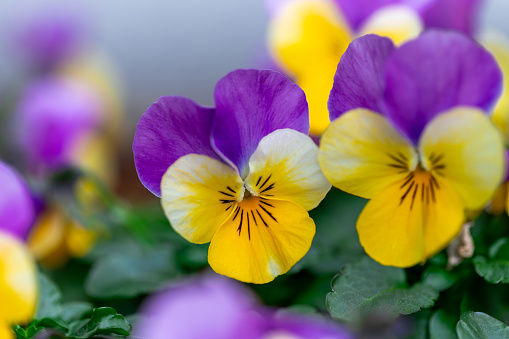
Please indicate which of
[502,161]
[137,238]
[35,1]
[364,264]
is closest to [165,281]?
[137,238]

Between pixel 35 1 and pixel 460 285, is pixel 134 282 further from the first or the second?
pixel 35 1

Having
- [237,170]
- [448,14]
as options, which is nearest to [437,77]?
[237,170]

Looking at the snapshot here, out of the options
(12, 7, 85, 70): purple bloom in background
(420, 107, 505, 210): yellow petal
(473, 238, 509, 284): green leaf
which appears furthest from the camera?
(12, 7, 85, 70): purple bloom in background

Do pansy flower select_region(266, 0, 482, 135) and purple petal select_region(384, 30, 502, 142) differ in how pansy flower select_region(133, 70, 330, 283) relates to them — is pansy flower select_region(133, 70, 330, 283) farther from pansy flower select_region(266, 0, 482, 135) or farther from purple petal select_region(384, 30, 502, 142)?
pansy flower select_region(266, 0, 482, 135)

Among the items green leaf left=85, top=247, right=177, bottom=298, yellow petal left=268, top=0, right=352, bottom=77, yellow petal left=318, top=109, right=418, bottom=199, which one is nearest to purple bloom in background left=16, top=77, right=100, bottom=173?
green leaf left=85, top=247, right=177, bottom=298

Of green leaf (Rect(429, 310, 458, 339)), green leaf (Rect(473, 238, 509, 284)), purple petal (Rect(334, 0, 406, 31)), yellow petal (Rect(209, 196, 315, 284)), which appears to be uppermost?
purple petal (Rect(334, 0, 406, 31))

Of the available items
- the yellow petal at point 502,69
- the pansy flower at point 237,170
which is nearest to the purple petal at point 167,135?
the pansy flower at point 237,170

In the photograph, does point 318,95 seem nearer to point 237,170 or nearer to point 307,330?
point 237,170

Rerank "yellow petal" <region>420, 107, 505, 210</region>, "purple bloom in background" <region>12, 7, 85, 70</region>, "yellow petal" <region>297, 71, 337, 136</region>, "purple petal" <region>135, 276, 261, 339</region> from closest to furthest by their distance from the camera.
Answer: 1. "purple petal" <region>135, 276, 261, 339</region>
2. "yellow petal" <region>420, 107, 505, 210</region>
3. "yellow petal" <region>297, 71, 337, 136</region>
4. "purple bloom in background" <region>12, 7, 85, 70</region>

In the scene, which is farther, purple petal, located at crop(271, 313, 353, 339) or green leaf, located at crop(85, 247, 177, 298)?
green leaf, located at crop(85, 247, 177, 298)
